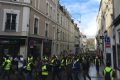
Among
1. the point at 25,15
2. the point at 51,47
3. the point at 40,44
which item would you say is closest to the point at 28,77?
the point at 25,15

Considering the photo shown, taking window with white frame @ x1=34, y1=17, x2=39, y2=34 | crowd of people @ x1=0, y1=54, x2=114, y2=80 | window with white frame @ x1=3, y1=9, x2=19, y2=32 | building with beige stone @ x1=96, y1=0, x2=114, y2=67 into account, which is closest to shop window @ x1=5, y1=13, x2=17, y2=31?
window with white frame @ x1=3, y1=9, x2=19, y2=32

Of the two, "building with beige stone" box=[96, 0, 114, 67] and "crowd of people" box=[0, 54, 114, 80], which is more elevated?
"building with beige stone" box=[96, 0, 114, 67]

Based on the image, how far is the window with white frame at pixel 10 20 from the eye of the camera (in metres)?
19.7

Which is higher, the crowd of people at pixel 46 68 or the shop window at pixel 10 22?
the shop window at pixel 10 22

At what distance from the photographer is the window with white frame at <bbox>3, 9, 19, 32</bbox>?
1970cm

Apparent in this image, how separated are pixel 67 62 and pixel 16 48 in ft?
24.3

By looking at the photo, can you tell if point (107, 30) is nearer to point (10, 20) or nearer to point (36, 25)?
point (36, 25)

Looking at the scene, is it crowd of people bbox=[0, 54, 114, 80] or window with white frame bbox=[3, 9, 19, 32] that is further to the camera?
window with white frame bbox=[3, 9, 19, 32]

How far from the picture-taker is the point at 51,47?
2952 centimetres

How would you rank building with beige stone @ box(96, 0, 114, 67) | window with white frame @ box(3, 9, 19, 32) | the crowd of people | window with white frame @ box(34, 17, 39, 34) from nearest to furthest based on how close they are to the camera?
the crowd of people, building with beige stone @ box(96, 0, 114, 67), window with white frame @ box(3, 9, 19, 32), window with white frame @ box(34, 17, 39, 34)

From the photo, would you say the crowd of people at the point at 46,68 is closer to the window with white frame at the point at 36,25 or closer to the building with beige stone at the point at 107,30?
the building with beige stone at the point at 107,30

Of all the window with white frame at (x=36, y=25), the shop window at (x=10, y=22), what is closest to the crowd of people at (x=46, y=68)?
the shop window at (x=10, y=22)

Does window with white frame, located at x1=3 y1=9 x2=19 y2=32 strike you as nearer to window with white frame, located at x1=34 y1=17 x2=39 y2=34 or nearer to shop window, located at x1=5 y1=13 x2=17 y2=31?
shop window, located at x1=5 y1=13 x2=17 y2=31

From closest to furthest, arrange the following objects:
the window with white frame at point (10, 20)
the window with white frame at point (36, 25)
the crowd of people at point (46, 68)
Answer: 1. the crowd of people at point (46, 68)
2. the window with white frame at point (10, 20)
3. the window with white frame at point (36, 25)
